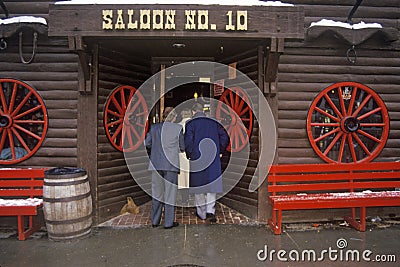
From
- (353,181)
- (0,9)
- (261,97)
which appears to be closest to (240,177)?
(261,97)

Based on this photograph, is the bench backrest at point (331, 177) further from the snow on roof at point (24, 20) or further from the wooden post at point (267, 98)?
the snow on roof at point (24, 20)

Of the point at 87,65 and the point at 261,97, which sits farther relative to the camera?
the point at 261,97

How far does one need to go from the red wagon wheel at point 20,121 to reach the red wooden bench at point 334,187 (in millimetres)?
3642

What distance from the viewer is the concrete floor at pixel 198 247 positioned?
12.6 ft

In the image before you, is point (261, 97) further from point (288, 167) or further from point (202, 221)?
point (202, 221)

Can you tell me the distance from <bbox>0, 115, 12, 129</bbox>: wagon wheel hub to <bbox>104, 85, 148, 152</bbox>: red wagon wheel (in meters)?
1.40

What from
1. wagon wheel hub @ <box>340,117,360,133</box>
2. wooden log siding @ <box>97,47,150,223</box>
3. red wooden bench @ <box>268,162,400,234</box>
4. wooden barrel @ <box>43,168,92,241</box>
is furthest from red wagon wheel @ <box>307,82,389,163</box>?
wooden barrel @ <box>43,168,92,241</box>

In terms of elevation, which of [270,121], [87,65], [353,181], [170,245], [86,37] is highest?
[86,37]

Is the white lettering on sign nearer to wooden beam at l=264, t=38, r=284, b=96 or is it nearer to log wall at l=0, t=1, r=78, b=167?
wooden beam at l=264, t=38, r=284, b=96

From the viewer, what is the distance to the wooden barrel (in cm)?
425

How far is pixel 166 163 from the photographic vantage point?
479 cm

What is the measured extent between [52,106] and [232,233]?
3309 mm

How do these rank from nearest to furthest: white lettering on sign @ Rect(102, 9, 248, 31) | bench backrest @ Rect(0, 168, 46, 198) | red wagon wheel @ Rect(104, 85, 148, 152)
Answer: white lettering on sign @ Rect(102, 9, 248, 31), bench backrest @ Rect(0, 168, 46, 198), red wagon wheel @ Rect(104, 85, 148, 152)

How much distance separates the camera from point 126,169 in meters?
5.77
